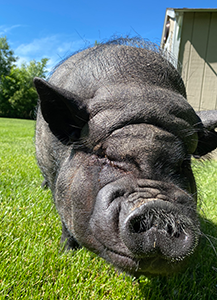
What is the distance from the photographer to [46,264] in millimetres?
2596

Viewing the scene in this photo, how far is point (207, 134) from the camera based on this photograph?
295 cm

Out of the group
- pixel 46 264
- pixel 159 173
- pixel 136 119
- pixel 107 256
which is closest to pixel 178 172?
pixel 159 173

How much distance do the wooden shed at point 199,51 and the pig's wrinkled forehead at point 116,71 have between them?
22.7 ft

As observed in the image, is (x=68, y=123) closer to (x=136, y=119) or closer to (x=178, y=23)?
(x=136, y=119)

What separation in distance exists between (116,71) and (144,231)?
5.32 ft

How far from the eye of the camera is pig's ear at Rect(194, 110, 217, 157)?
2.91 metres

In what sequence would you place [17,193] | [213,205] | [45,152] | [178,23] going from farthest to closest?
[178,23]
[213,205]
[17,193]
[45,152]

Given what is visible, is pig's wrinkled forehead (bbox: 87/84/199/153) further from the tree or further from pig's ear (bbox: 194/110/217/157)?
the tree

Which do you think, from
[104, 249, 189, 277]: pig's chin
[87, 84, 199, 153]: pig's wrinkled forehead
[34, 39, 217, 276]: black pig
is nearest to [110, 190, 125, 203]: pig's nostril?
[34, 39, 217, 276]: black pig

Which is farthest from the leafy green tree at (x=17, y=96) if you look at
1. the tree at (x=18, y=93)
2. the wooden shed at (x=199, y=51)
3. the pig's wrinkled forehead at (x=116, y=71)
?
the pig's wrinkled forehead at (x=116, y=71)

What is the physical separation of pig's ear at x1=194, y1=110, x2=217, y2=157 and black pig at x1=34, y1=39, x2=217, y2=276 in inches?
0.6

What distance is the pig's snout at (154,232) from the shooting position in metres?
1.74

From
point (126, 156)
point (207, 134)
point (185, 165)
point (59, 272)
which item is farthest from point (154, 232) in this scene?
point (207, 134)

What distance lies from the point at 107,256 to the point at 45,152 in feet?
5.01
